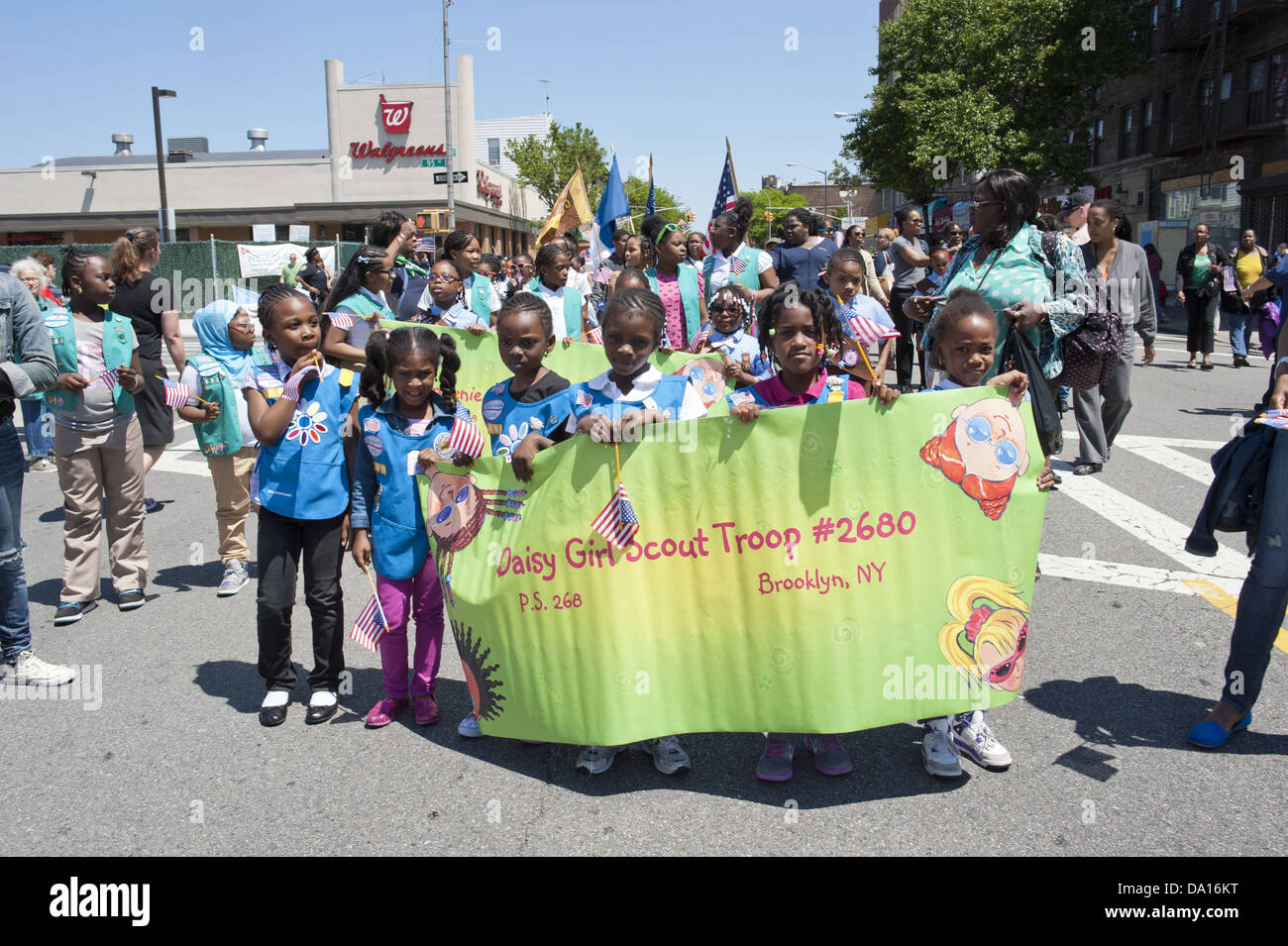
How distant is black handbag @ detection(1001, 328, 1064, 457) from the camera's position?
14.4 feet

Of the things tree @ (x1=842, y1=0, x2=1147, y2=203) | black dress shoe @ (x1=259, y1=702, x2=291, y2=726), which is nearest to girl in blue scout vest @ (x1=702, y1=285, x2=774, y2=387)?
black dress shoe @ (x1=259, y1=702, x2=291, y2=726)

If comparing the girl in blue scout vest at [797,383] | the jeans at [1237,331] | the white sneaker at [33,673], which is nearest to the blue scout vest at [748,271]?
the girl in blue scout vest at [797,383]

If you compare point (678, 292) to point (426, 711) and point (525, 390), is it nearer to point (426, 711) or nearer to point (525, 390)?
point (525, 390)

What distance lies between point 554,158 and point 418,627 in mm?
50555

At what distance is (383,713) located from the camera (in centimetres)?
401

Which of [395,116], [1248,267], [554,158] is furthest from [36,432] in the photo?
[554,158]

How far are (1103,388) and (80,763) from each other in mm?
7179

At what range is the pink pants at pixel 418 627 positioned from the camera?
3.93 metres

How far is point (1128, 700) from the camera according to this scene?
3982 millimetres

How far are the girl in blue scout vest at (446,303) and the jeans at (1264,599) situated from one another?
5039mm

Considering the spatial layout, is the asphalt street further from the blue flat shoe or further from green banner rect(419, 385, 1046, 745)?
green banner rect(419, 385, 1046, 745)

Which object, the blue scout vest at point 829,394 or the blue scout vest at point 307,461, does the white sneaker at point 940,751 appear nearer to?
the blue scout vest at point 829,394

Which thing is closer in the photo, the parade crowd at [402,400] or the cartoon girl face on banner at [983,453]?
the cartoon girl face on banner at [983,453]
